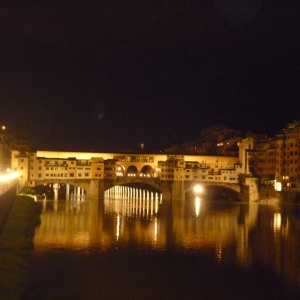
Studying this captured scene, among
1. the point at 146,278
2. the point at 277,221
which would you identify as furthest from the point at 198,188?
the point at 146,278

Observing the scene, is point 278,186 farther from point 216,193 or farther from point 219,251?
point 219,251

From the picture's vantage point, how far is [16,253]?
10055 millimetres

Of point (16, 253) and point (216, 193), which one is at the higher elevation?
point (216, 193)

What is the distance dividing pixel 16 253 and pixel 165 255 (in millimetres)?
3813

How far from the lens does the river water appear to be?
8.93 m

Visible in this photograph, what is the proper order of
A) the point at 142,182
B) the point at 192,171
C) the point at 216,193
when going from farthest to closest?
the point at 216,193 < the point at 192,171 < the point at 142,182

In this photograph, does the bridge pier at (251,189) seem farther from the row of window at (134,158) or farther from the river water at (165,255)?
the row of window at (134,158)

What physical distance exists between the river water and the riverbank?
27cm

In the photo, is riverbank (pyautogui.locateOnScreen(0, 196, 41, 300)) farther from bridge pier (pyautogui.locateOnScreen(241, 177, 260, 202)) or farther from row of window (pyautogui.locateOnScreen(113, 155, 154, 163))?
row of window (pyautogui.locateOnScreen(113, 155, 154, 163))

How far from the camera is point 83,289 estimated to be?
8.70 metres

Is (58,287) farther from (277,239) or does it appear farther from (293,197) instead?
(293,197)

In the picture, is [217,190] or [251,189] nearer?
[251,189]

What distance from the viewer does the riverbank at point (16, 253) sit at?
25.5ft

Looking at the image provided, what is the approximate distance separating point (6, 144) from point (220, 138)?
19501mm
